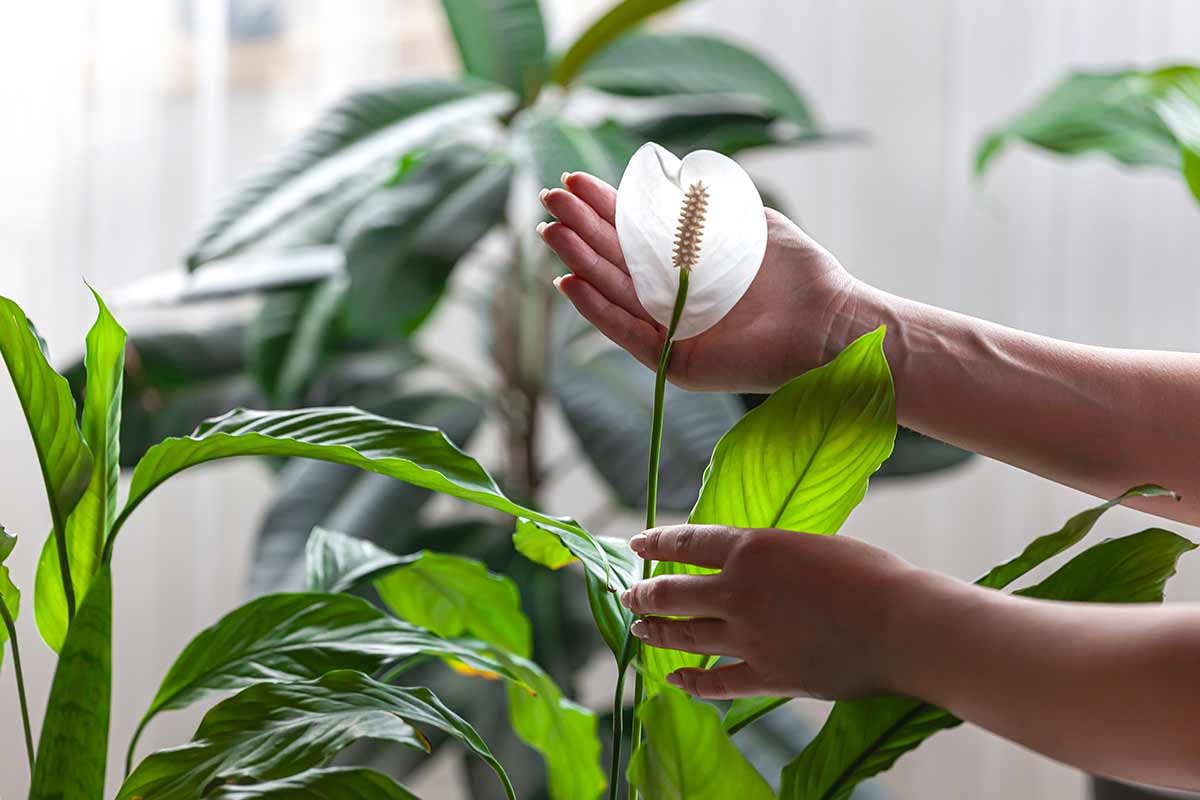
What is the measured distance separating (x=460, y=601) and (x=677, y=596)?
0.29 metres

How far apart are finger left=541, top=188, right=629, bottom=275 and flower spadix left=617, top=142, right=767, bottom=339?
0.10m

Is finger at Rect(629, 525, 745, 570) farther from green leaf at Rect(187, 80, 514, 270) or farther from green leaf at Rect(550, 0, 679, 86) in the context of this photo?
green leaf at Rect(550, 0, 679, 86)

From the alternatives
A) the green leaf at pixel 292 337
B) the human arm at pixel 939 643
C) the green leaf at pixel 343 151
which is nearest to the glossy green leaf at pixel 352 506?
the green leaf at pixel 292 337

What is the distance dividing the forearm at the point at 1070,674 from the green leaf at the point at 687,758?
79mm

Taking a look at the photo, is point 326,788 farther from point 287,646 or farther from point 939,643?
point 939,643

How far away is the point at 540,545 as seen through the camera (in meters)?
0.66

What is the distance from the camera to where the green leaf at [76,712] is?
56 centimetres

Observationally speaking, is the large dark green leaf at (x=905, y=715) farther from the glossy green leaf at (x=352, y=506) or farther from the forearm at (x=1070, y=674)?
the glossy green leaf at (x=352, y=506)

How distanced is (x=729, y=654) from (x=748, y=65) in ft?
3.41

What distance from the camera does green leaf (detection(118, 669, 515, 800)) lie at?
0.55 m

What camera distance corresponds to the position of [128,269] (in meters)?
1.66

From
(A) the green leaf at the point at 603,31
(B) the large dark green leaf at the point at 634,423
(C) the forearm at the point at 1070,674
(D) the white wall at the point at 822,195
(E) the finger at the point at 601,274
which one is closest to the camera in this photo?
(C) the forearm at the point at 1070,674

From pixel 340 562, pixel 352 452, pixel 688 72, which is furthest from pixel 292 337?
pixel 352 452

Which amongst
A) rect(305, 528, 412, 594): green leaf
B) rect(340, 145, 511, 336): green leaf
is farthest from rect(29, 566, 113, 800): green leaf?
rect(340, 145, 511, 336): green leaf
